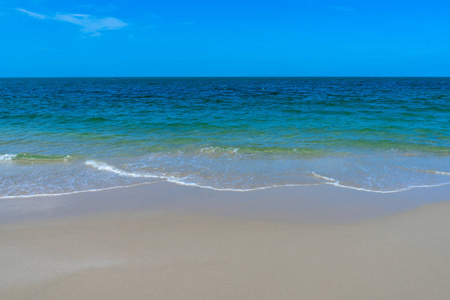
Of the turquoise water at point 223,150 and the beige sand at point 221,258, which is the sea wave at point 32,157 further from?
the beige sand at point 221,258

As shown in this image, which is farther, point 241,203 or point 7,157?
point 7,157

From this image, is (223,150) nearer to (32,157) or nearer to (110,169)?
(110,169)

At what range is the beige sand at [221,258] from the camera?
10.6 ft

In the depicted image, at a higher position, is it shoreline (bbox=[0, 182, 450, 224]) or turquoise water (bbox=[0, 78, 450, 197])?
turquoise water (bbox=[0, 78, 450, 197])

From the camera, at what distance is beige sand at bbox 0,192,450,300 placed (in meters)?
3.23

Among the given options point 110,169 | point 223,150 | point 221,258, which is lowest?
point 221,258

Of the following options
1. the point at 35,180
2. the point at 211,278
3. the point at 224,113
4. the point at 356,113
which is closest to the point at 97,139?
the point at 35,180

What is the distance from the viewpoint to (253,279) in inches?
132

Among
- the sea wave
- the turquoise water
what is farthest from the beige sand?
the sea wave

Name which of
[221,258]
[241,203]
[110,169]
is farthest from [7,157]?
[221,258]

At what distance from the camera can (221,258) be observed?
3.80 meters

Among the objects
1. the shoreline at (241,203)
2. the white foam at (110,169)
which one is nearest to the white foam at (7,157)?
the white foam at (110,169)

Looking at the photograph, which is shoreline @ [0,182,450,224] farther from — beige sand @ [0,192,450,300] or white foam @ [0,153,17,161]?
white foam @ [0,153,17,161]

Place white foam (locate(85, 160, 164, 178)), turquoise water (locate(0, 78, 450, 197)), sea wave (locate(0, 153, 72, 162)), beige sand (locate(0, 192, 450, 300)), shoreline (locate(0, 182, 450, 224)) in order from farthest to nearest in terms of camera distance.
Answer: sea wave (locate(0, 153, 72, 162))
white foam (locate(85, 160, 164, 178))
turquoise water (locate(0, 78, 450, 197))
shoreline (locate(0, 182, 450, 224))
beige sand (locate(0, 192, 450, 300))
